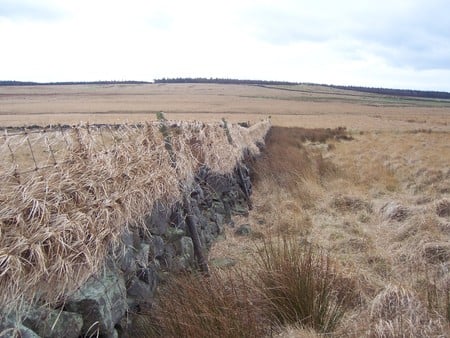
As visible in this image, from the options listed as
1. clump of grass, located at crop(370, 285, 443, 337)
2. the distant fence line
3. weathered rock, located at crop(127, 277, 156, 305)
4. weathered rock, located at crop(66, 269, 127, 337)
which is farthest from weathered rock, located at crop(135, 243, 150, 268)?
clump of grass, located at crop(370, 285, 443, 337)

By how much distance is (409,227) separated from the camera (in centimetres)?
725

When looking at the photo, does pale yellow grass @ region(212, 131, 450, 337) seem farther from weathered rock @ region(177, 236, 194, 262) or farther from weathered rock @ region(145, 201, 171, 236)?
weathered rock @ region(145, 201, 171, 236)

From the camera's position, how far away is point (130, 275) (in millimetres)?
3904

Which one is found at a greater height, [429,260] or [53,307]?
[53,307]

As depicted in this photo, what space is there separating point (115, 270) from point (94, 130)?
211cm

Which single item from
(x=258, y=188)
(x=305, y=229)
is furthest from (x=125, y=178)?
(x=258, y=188)

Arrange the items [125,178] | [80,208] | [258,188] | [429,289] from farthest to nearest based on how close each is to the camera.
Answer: [258,188]
[125,178]
[429,289]
[80,208]

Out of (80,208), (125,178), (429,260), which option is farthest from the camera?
(429,260)

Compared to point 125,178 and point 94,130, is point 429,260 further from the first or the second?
point 94,130

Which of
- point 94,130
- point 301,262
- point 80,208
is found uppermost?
point 94,130

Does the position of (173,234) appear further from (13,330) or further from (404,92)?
(404,92)

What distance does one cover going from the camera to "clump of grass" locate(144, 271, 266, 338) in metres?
3.13

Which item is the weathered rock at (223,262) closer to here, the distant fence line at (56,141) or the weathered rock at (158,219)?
the weathered rock at (158,219)

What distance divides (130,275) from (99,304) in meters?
0.79
